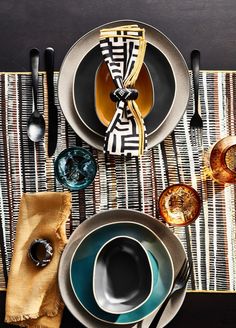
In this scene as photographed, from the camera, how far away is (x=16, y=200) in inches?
50.8

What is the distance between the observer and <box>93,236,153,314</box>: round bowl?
1.23 m

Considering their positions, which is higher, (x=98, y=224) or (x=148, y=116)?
(x=148, y=116)

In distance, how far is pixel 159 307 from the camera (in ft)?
4.13

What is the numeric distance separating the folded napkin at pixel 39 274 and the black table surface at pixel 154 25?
0.04 meters

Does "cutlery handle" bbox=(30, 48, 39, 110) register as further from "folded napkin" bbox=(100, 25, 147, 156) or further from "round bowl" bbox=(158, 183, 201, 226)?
"round bowl" bbox=(158, 183, 201, 226)

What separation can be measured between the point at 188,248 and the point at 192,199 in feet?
0.35

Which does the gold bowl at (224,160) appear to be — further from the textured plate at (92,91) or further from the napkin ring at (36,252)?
the napkin ring at (36,252)

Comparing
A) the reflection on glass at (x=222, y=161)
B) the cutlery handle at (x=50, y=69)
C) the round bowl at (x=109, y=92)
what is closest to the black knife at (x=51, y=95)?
the cutlery handle at (x=50, y=69)

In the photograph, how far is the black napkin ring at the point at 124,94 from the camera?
1.20 metres

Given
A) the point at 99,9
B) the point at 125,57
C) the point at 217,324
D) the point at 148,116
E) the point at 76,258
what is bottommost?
the point at 217,324

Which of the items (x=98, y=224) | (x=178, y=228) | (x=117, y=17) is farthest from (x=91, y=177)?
(x=117, y=17)

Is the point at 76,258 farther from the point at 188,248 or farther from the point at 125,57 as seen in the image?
the point at 125,57

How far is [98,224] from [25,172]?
19 cm

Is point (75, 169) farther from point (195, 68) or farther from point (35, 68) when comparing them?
point (195, 68)
